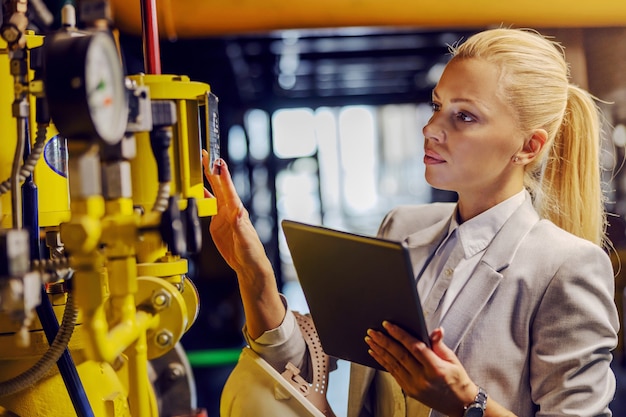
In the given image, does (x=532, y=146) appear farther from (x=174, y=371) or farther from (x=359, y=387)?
(x=174, y=371)

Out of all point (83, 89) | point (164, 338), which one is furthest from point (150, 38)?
point (164, 338)

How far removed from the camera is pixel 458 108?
1223 mm

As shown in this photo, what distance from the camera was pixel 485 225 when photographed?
51.1 inches

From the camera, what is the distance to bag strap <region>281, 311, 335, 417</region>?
133 cm

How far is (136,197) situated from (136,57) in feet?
7.62

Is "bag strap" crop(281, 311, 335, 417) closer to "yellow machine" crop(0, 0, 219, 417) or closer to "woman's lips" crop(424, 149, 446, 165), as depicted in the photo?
"yellow machine" crop(0, 0, 219, 417)

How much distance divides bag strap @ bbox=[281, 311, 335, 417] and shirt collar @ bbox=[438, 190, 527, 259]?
0.37 meters

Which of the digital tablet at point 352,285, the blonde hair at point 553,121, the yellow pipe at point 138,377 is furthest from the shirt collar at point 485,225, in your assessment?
the yellow pipe at point 138,377

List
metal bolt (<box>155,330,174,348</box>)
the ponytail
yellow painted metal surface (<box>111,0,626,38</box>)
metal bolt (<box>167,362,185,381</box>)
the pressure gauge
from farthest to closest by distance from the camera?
1. yellow painted metal surface (<box>111,0,626,38</box>)
2. metal bolt (<box>167,362,185,381</box>)
3. the ponytail
4. metal bolt (<box>155,330,174,348</box>)
5. the pressure gauge

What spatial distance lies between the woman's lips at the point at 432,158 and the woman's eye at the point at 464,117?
0.26ft

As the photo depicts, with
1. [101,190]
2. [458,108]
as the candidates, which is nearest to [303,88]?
[458,108]

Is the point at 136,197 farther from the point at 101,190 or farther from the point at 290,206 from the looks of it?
the point at 290,206

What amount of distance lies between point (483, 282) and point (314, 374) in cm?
42

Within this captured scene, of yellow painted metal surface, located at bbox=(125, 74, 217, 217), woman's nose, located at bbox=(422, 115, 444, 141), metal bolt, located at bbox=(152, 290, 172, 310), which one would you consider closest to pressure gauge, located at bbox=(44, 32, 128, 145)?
yellow painted metal surface, located at bbox=(125, 74, 217, 217)
